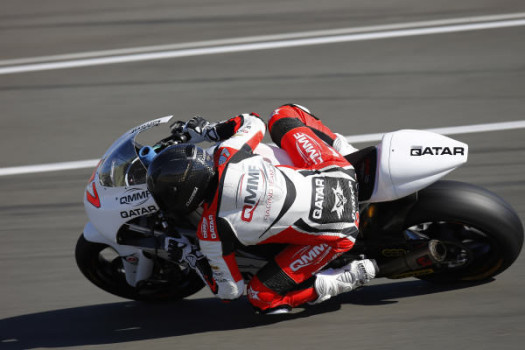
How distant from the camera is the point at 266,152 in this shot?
200 inches

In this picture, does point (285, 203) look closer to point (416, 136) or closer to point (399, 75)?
point (416, 136)

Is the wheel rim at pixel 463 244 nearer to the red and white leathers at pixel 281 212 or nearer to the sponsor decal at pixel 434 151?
the sponsor decal at pixel 434 151

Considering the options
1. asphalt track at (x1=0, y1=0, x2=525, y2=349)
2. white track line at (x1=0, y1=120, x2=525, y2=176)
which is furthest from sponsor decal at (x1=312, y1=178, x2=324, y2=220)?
white track line at (x1=0, y1=120, x2=525, y2=176)

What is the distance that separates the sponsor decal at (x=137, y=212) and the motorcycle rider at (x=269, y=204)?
8.5 inches

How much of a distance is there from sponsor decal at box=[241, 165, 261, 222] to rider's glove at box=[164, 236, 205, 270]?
0.43 m

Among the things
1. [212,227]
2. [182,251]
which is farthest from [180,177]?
[182,251]

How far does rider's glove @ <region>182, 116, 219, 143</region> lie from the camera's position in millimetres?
5012

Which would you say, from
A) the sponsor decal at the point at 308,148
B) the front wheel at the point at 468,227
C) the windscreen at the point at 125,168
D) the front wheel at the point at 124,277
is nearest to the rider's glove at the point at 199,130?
the windscreen at the point at 125,168

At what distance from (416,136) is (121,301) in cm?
235

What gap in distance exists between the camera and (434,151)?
486cm

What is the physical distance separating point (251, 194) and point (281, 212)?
0.22 m

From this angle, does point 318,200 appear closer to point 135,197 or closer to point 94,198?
point 135,197

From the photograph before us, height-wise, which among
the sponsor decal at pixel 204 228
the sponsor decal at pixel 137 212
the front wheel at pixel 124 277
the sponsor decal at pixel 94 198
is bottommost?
the front wheel at pixel 124 277

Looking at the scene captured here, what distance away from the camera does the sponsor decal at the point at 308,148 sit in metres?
4.92
